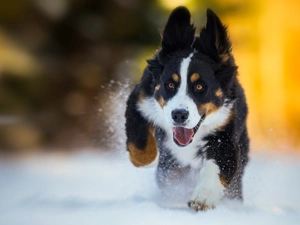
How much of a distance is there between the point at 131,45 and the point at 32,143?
1.96 metres

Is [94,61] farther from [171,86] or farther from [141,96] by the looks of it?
[171,86]

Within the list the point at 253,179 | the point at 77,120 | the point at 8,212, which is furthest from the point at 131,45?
the point at 8,212

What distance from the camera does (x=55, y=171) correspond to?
6.56m

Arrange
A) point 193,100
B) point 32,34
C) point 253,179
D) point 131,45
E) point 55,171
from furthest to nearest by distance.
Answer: point 32,34
point 131,45
point 55,171
point 253,179
point 193,100

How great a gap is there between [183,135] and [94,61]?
14.8ft

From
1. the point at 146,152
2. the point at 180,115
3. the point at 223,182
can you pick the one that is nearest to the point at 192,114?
the point at 180,115

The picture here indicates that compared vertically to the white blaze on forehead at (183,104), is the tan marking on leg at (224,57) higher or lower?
higher

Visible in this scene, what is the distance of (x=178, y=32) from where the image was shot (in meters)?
3.90

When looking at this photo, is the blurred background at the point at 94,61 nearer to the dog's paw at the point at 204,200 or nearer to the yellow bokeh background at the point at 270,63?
the yellow bokeh background at the point at 270,63

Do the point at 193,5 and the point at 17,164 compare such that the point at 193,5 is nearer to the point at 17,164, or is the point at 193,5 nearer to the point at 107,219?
the point at 17,164

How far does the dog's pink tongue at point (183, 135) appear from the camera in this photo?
3.70 m

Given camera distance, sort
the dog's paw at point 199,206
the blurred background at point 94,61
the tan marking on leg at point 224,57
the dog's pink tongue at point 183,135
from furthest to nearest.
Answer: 1. the blurred background at point 94,61
2. the tan marking on leg at point 224,57
3. the dog's pink tongue at point 183,135
4. the dog's paw at point 199,206

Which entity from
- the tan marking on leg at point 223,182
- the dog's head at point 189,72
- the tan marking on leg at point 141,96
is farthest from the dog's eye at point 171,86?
the tan marking on leg at point 223,182

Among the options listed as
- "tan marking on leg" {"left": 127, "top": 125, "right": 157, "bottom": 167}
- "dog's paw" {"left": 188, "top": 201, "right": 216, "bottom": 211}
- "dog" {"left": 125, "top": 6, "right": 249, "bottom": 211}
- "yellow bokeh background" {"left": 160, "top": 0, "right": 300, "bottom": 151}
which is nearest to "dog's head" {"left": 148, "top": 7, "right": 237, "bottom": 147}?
"dog" {"left": 125, "top": 6, "right": 249, "bottom": 211}
